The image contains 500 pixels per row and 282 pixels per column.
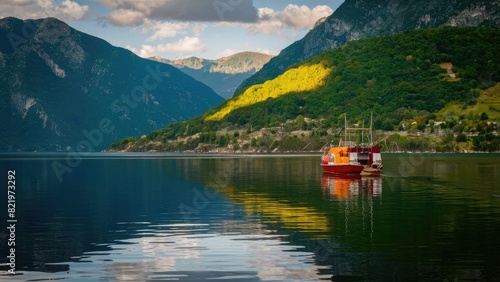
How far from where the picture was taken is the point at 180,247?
2039 inches

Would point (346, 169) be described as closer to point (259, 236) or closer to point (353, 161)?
point (353, 161)

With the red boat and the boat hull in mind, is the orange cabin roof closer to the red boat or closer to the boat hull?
the red boat

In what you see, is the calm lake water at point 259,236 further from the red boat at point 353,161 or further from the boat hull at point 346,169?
the red boat at point 353,161

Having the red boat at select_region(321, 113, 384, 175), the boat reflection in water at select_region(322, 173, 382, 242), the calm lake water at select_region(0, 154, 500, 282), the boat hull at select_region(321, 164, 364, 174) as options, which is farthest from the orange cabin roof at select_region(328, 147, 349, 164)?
the calm lake water at select_region(0, 154, 500, 282)

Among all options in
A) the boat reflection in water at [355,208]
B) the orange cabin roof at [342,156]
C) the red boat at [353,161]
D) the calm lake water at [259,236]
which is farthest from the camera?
the orange cabin roof at [342,156]

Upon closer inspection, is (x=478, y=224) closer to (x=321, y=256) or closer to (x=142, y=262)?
(x=321, y=256)

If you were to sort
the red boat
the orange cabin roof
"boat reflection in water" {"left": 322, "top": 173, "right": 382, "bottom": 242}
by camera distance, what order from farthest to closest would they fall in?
the orange cabin roof, the red boat, "boat reflection in water" {"left": 322, "top": 173, "right": 382, "bottom": 242}

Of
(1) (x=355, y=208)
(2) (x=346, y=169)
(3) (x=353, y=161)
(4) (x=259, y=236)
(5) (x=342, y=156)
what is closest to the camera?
(4) (x=259, y=236)

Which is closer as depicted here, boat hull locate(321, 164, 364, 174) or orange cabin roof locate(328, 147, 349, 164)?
boat hull locate(321, 164, 364, 174)

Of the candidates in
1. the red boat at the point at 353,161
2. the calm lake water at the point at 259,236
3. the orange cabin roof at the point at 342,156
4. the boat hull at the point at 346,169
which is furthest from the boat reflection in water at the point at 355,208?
A: the orange cabin roof at the point at 342,156

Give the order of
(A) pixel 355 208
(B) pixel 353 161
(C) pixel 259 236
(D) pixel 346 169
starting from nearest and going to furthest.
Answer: (C) pixel 259 236, (A) pixel 355 208, (D) pixel 346 169, (B) pixel 353 161

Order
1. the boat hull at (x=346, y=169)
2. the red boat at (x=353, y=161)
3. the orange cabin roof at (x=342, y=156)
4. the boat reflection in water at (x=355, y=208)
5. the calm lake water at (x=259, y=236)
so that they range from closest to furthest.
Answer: the calm lake water at (x=259, y=236) < the boat reflection in water at (x=355, y=208) < the boat hull at (x=346, y=169) < the red boat at (x=353, y=161) < the orange cabin roof at (x=342, y=156)

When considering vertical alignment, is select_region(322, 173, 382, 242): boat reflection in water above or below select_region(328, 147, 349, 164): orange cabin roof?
below

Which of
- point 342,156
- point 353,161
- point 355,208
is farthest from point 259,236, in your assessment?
point 353,161
